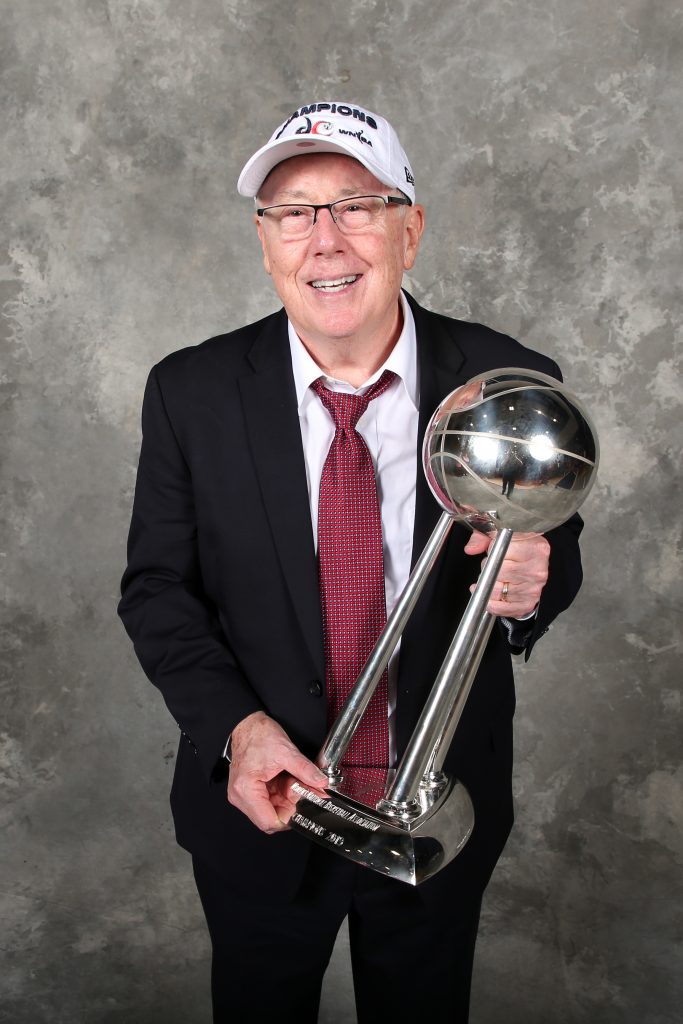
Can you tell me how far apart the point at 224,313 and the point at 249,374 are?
1222mm

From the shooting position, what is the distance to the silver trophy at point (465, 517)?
148cm

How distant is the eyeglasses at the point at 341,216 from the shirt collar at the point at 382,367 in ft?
0.83

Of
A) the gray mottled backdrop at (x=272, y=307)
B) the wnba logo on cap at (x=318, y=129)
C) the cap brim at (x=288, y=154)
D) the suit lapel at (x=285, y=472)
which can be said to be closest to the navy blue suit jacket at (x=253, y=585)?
the suit lapel at (x=285, y=472)

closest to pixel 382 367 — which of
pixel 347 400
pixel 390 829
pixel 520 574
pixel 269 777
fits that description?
pixel 347 400

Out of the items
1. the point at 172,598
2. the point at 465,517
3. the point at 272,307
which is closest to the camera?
the point at 465,517

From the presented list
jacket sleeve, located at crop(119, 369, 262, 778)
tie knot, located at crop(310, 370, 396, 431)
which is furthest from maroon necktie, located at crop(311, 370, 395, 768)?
jacket sleeve, located at crop(119, 369, 262, 778)

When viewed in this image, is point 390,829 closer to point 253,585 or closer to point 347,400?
point 253,585

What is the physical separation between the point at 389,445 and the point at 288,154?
1.98ft

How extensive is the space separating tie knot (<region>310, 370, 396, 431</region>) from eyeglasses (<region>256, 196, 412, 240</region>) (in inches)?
11.8

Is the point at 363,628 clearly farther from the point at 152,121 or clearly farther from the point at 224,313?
the point at 152,121

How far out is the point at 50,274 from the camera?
3.41 m

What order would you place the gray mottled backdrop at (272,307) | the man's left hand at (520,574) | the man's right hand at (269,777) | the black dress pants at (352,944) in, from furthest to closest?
the gray mottled backdrop at (272,307), the black dress pants at (352,944), the man's left hand at (520,574), the man's right hand at (269,777)

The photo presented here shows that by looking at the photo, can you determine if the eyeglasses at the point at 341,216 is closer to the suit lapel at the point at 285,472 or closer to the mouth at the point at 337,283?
the mouth at the point at 337,283

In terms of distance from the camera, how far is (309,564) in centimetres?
214
